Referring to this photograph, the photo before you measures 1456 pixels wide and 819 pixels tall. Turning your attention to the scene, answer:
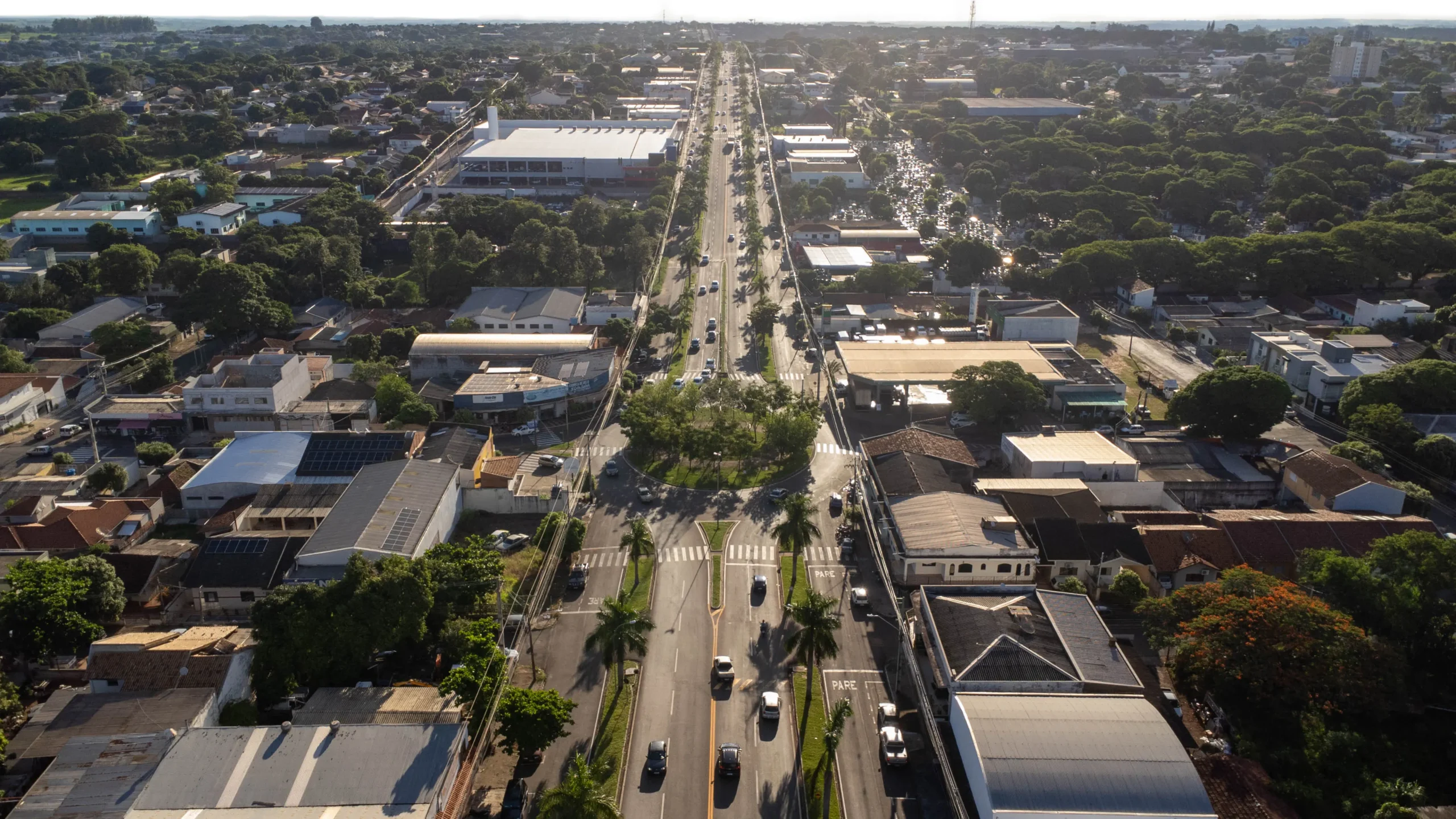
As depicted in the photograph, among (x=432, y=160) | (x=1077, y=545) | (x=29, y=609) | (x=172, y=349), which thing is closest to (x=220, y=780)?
(x=29, y=609)

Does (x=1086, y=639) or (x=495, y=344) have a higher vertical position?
(x=495, y=344)

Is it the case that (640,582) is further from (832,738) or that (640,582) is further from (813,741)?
(832,738)

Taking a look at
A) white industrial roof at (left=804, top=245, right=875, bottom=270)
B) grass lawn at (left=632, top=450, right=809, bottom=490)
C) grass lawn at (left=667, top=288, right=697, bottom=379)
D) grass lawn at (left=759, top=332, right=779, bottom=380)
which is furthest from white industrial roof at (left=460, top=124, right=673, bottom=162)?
grass lawn at (left=632, top=450, right=809, bottom=490)

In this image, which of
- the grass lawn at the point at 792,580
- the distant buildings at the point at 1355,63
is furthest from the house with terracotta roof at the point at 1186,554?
the distant buildings at the point at 1355,63

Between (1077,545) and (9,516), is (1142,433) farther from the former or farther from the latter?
(9,516)

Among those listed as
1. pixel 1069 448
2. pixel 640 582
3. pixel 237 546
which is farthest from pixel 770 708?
pixel 1069 448

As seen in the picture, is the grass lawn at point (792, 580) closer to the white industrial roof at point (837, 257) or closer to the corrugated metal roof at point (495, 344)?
the corrugated metal roof at point (495, 344)

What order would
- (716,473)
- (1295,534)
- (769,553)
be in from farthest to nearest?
(716,473)
(769,553)
(1295,534)
